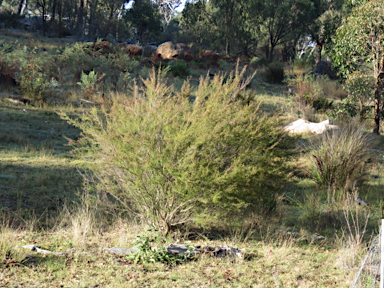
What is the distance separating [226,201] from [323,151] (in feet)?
12.2

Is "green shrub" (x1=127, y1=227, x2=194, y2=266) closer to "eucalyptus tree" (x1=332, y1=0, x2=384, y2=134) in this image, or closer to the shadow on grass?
the shadow on grass

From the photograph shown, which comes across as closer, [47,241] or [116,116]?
[47,241]

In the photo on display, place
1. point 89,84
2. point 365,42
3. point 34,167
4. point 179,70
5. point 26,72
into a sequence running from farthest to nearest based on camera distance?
point 179,70
point 89,84
point 26,72
point 365,42
point 34,167

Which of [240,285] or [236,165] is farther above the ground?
[236,165]

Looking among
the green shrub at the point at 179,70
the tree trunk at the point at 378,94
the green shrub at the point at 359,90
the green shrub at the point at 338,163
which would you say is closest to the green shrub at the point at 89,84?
the green shrub at the point at 179,70

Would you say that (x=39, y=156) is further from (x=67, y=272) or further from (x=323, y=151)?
(x=323, y=151)

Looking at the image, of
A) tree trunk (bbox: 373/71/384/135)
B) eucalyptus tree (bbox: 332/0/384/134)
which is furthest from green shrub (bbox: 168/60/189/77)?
tree trunk (bbox: 373/71/384/135)

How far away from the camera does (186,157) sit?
4.45 m

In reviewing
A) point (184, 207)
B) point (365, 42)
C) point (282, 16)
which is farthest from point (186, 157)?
point (282, 16)

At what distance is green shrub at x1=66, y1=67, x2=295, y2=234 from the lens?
14.5ft

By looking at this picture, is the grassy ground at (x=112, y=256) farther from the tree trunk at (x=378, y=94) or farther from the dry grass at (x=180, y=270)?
the tree trunk at (x=378, y=94)

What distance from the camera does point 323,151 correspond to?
7598 mm

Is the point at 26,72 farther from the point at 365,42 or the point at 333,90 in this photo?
the point at 333,90

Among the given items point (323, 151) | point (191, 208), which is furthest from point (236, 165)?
point (323, 151)
